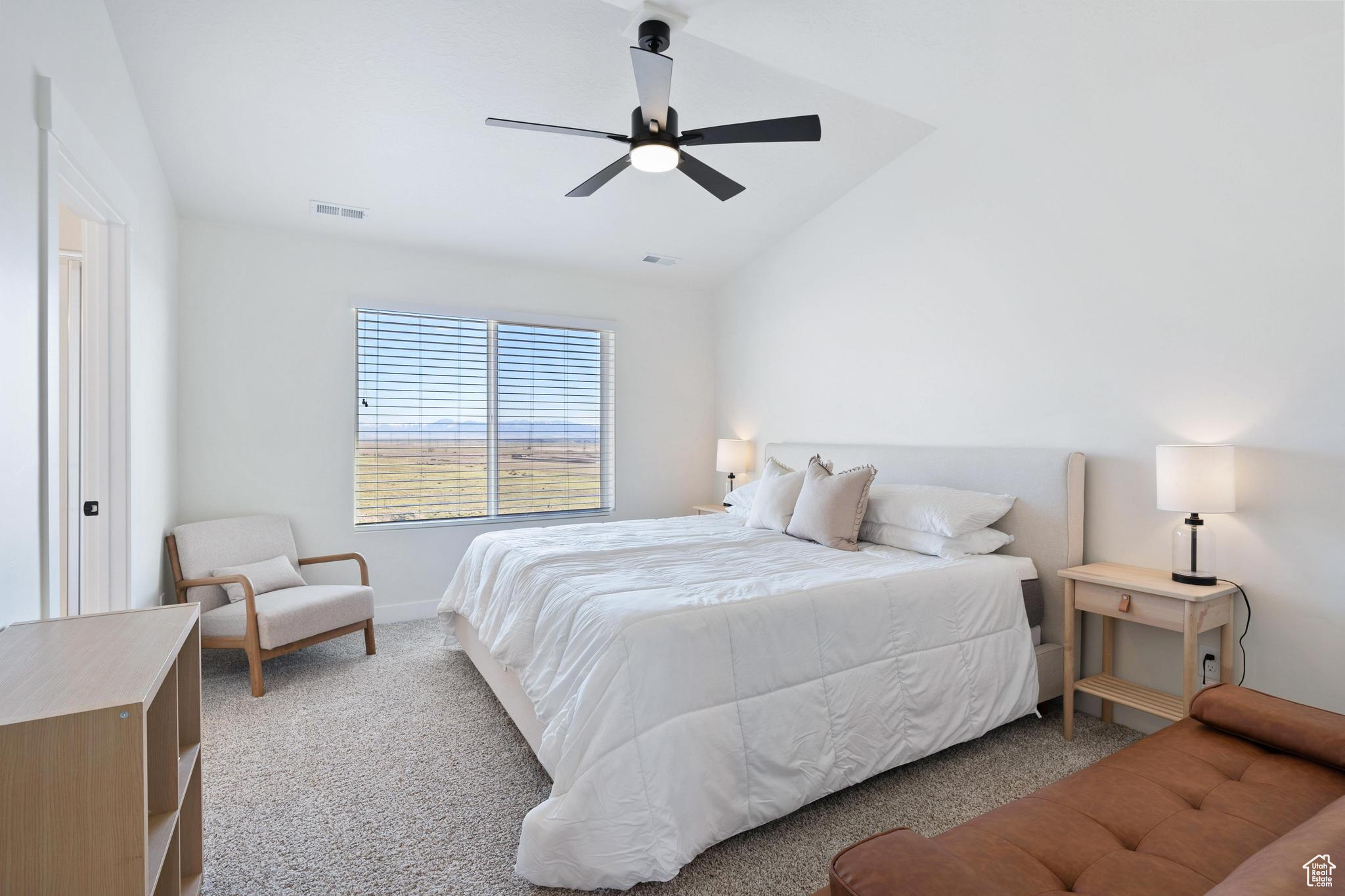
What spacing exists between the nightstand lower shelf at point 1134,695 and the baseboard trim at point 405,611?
3.73 m

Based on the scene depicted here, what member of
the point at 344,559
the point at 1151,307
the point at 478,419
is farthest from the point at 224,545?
the point at 1151,307

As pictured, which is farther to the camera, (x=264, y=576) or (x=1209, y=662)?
(x=264, y=576)

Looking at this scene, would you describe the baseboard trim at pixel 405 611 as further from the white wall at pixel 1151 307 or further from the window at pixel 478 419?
the white wall at pixel 1151 307

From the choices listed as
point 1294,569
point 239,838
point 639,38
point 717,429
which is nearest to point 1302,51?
point 1294,569

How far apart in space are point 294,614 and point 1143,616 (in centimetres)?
381

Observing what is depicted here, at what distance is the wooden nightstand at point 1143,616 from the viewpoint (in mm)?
2361

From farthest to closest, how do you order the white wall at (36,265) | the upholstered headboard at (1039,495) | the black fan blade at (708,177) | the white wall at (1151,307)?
the upholstered headboard at (1039,495) < the black fan blade at (708,177) < the white wall at (1151,307) < the white wall at (36,265)

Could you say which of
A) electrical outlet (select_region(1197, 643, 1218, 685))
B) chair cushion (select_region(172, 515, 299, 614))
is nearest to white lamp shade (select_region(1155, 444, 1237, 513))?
electrical outlet (select_region(1197, 643, 1218, 685))

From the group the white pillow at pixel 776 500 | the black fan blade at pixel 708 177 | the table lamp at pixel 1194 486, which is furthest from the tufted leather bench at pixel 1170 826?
the black fan blade at pixel 708 177

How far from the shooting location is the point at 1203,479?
2.40 metres

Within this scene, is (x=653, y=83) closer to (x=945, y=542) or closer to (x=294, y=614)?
(x=945, y=542)

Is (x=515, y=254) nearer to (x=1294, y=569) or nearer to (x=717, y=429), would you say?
(x=717, y=429)

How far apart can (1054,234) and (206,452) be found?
15.9ft

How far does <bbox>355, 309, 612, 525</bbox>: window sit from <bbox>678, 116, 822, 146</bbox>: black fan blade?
2.73 metres
